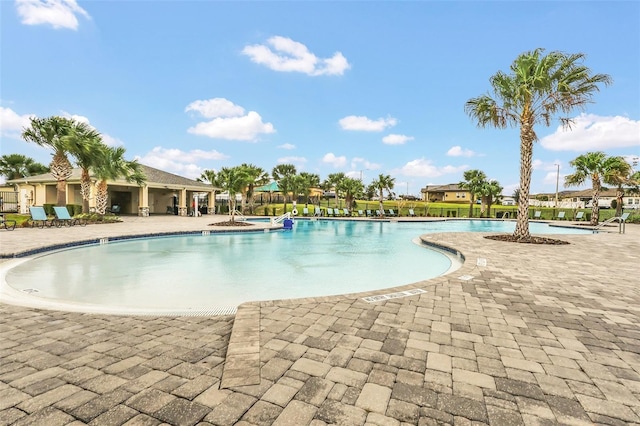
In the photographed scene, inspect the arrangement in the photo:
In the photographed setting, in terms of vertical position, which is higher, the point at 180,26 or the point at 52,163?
the point at 180,26

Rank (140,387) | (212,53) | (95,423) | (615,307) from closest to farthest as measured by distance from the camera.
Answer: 1. (95,423)
2. (140,387)
3. (615,307)
4. (212,53)

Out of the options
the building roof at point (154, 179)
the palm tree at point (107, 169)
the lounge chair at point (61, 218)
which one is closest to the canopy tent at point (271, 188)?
the building roof at point (154, 179)

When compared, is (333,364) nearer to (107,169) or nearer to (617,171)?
(107,169)

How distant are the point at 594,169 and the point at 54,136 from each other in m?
33.5

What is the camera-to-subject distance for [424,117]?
93.9 feet

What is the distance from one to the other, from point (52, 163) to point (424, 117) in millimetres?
28284

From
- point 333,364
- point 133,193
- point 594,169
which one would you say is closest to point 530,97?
point 333,364

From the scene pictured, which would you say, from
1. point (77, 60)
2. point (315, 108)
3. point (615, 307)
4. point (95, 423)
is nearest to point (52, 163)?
point (77, 60)

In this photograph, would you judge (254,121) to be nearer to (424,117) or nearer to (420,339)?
(424,117)

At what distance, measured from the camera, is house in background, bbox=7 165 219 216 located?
2491cm

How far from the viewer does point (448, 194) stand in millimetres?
63875

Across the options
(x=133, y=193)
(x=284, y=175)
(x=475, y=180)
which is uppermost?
(x=284, y=175)

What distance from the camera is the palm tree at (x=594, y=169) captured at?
1995 cm

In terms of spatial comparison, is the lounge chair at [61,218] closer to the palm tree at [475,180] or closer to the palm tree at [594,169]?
the palm tree at [594,169]
